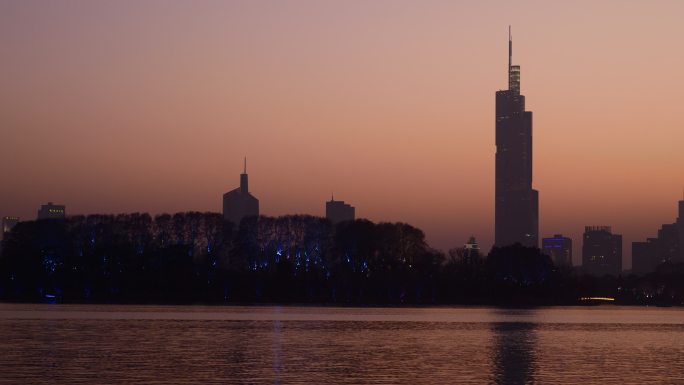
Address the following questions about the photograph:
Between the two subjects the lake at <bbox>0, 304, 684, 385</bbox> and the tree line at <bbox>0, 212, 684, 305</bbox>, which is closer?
the lake at <bbox>0, 304, 684, 385</bbox>

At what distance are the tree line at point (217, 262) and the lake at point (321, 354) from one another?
69.0m

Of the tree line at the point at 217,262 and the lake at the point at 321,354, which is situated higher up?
the tree line at the point at 217,262

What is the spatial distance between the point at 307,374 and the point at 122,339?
82.3 ft

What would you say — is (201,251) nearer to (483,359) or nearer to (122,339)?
(122,339)

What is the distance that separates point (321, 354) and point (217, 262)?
117 metres

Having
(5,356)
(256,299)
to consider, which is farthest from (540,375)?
(256,299)

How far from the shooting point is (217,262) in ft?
591

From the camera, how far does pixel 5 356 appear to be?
57.8 m

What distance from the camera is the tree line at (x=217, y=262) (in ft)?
559

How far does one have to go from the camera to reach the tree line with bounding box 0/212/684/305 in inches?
6703

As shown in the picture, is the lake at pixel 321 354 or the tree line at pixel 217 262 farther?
the tree line at pixel 217 262

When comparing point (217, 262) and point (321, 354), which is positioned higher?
point (217, 262)

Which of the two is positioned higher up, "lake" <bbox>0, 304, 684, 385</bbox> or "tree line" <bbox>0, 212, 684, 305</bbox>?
"tree line" <bbox>0, 212, 684, 305</bbox>

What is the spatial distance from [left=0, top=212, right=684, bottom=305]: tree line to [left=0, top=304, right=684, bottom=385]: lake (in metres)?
69.0
